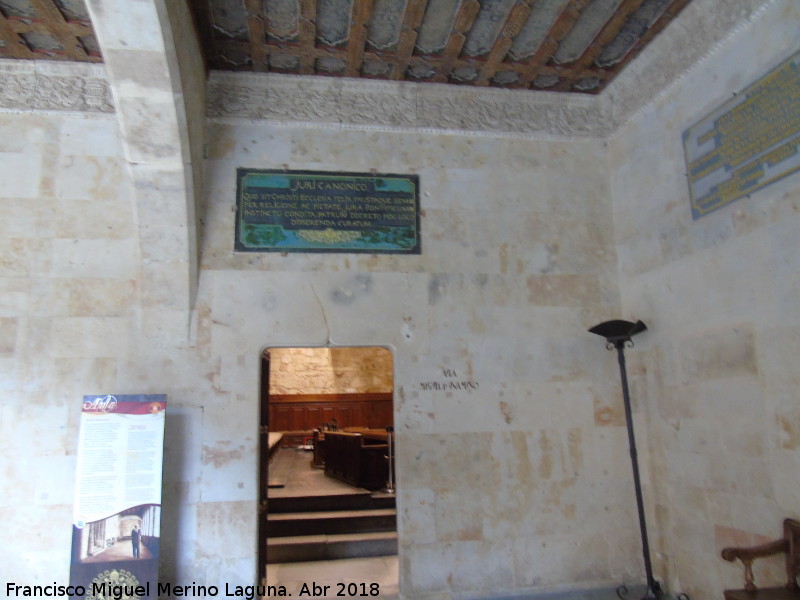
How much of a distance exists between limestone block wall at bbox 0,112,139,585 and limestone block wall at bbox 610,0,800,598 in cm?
378

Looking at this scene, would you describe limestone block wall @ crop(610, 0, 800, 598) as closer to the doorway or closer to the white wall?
the white wall

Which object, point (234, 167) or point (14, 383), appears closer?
point (14, 383)

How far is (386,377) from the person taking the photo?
9.26 metres

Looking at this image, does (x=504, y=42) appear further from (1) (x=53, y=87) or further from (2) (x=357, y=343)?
(1) (x=53, y=87)

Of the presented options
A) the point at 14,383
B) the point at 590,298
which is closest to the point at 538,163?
the point at 590,298

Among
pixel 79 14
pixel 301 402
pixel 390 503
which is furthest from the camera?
pixel 301 402

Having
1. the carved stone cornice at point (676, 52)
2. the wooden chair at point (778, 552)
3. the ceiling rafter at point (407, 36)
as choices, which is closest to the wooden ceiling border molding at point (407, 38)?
the ceiling rafter at point (407, 36)

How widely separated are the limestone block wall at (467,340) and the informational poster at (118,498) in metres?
0.48

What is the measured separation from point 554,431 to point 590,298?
43.1 inches

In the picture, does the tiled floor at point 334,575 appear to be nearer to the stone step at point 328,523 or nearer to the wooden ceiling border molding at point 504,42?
the stone step at point 328,523

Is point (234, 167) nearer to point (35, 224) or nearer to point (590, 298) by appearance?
point (35, 224)

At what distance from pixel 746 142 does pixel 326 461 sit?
216 inches

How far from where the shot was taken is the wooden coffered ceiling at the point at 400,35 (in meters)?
3.75

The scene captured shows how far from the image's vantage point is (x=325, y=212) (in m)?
4.30
